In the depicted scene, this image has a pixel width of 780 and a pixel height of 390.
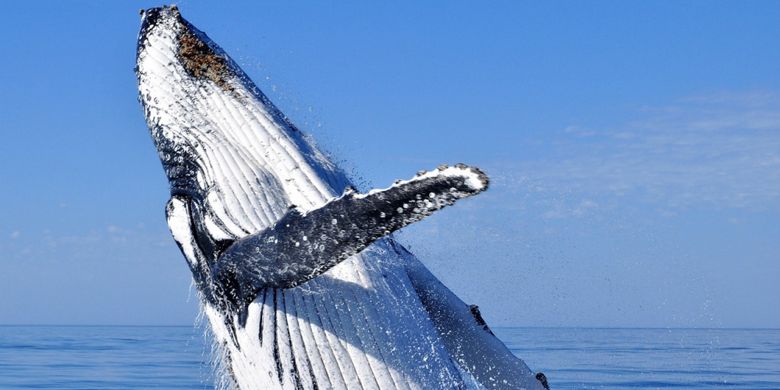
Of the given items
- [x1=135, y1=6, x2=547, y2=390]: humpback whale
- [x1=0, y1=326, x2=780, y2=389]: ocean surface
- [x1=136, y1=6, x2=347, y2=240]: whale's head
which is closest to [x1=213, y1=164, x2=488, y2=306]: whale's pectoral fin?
[x1=135, y1=6, x2=547, y2=390]: humpback whale

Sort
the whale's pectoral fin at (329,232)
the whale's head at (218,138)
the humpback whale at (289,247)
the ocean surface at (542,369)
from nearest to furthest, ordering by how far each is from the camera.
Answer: the whale's pectoral fin at (329,232), the humpback whale at (289,247), the whale's head at (218,138), the ocean surface at (542,369)

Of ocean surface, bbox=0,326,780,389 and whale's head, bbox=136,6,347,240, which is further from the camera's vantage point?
ocean surface, bbox=0,326,780,389

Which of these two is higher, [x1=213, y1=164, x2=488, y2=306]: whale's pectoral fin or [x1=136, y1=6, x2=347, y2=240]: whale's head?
[x1=136, y1=6, x2=347, y2=240]: whale's head

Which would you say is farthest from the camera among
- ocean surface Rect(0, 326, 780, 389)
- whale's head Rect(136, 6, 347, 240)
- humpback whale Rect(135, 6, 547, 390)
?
ocean surface Rect(0, 326, 780, 389)

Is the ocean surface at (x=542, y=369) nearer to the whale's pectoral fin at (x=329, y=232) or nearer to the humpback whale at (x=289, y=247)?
the humpback whale at (x=289, y=247)

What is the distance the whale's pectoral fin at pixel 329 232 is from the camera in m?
3.85

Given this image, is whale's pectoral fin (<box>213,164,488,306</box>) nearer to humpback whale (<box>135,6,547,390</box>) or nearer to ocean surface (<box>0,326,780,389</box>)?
humpback whale (<box>135,6,547,390</box>)

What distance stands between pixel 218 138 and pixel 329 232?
6.33 ft

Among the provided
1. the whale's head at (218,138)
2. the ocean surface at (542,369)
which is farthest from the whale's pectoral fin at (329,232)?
the ocean surface at (542,369)

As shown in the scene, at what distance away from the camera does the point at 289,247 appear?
470cm

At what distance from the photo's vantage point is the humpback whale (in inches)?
177

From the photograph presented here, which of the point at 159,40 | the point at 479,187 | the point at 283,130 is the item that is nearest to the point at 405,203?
the point at 479,187

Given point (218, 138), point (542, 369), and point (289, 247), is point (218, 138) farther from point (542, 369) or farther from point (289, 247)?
point (542, 369)

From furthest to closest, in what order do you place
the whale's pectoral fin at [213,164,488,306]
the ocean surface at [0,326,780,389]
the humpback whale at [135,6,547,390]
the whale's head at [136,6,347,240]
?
the ocean surface at [0,326,780,389], the whale's head at [136,6,347,240], the humpback whale at [135,6,547,390], the whale's pectoral fin at [213,164,488,306]
